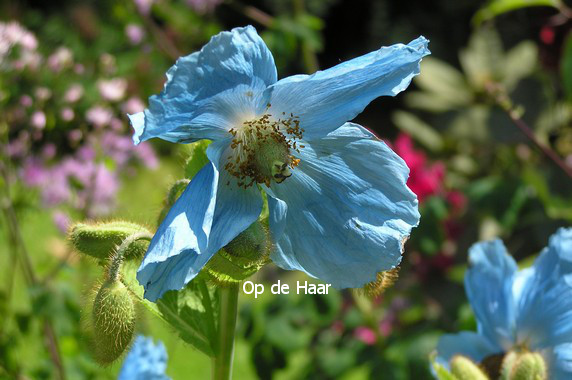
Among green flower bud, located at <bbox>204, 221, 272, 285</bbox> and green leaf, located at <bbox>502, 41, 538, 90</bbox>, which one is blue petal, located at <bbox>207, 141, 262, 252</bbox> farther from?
green leaf, located at <bbox>502, 41, 538, 90</bbox>

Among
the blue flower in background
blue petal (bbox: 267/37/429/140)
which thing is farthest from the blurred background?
blue petal (bbox: 267/37/429/140)

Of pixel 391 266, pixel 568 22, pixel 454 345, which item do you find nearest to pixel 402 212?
pixel 391 266

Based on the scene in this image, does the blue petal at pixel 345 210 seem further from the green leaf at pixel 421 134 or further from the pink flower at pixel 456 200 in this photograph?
the green leaf at pixel 421 134

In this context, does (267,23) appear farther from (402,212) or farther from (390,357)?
(402,212)

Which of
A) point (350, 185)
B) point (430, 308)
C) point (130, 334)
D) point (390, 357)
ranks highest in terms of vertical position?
point (430, 308)

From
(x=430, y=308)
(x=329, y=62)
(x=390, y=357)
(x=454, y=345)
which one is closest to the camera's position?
(x=454, y=345)

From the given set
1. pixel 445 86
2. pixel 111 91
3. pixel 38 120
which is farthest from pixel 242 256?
pixel 445 86

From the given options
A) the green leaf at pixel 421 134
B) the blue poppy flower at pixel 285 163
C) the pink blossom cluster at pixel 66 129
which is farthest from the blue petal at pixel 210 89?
the green leaf at pixel 421 134
